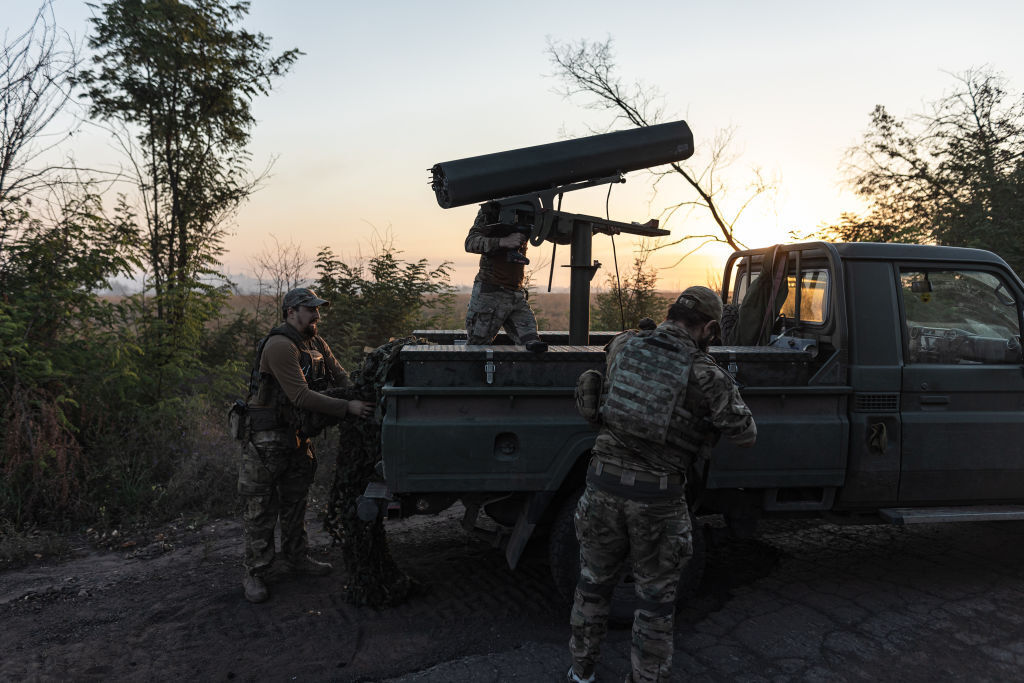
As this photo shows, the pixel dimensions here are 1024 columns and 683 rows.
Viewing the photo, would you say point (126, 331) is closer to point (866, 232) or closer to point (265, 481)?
point (265, 481)

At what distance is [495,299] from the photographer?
4043 millimetres

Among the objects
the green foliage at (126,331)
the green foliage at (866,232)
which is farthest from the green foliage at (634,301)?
the green foliage at (126,331)

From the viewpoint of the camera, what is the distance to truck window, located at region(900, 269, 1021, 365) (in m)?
3.76

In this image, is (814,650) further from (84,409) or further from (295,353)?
(84,409)

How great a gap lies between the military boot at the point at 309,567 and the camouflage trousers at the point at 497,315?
1.67 metres

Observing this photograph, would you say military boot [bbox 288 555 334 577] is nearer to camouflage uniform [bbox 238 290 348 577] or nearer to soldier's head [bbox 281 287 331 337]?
camouflage uniform [bbox 238 290 348 577]

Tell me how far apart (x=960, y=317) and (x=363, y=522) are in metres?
3.64

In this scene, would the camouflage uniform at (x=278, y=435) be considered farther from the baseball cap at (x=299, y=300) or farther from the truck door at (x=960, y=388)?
the truck door at (x=960, y=388)

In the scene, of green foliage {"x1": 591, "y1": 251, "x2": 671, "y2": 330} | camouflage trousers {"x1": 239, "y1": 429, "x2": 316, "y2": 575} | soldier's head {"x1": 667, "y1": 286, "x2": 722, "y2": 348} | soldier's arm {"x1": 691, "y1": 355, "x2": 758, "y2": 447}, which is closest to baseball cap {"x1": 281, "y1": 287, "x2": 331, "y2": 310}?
camouflage trousers {"x1": 239, "y1": 429, "x2": 316, "y2": 575}

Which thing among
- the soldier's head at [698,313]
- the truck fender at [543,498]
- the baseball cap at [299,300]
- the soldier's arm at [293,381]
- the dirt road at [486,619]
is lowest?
the dirt road at [486,619]

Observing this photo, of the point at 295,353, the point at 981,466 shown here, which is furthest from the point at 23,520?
the point at 981,466

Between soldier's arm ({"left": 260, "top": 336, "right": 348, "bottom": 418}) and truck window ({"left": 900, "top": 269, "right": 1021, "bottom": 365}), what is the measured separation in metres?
3.22

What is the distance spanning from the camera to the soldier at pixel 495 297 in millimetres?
3992

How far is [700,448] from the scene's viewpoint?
268 centimetres
